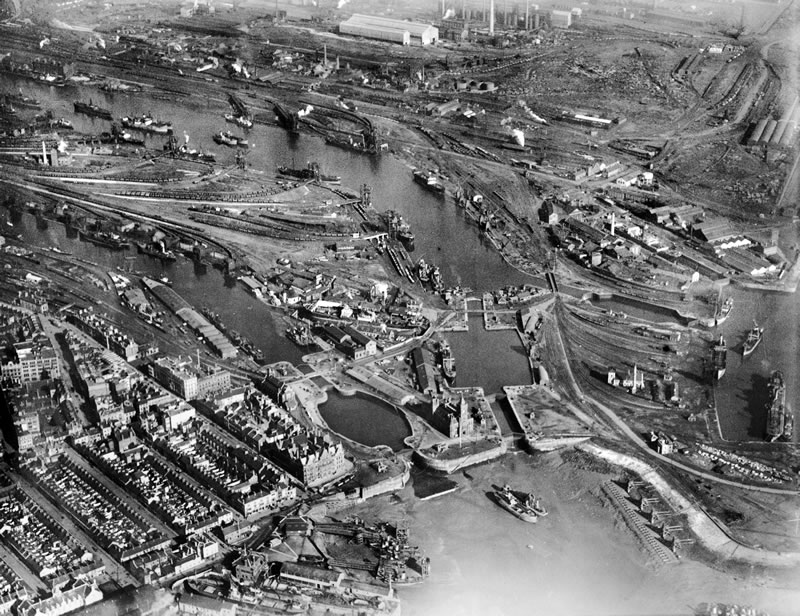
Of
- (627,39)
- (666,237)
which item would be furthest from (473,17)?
(666,237)

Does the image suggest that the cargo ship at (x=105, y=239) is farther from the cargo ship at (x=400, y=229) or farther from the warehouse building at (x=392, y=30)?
the warehouse building at (x=392, y=30)

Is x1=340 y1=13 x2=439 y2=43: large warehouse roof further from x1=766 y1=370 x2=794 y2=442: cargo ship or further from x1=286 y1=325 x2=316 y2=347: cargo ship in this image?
x1=766 y1=370 x2=794 y2=442: cargo ship

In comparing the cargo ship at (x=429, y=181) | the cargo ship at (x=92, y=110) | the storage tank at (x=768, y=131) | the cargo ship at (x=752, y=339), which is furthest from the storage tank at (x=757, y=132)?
the cargo ship at (x=92, y=110)

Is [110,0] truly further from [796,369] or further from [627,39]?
[796,369]

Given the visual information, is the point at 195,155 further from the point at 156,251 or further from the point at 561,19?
the point at 561,19

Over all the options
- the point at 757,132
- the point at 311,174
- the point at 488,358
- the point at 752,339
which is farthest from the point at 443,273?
the point at 757,132
